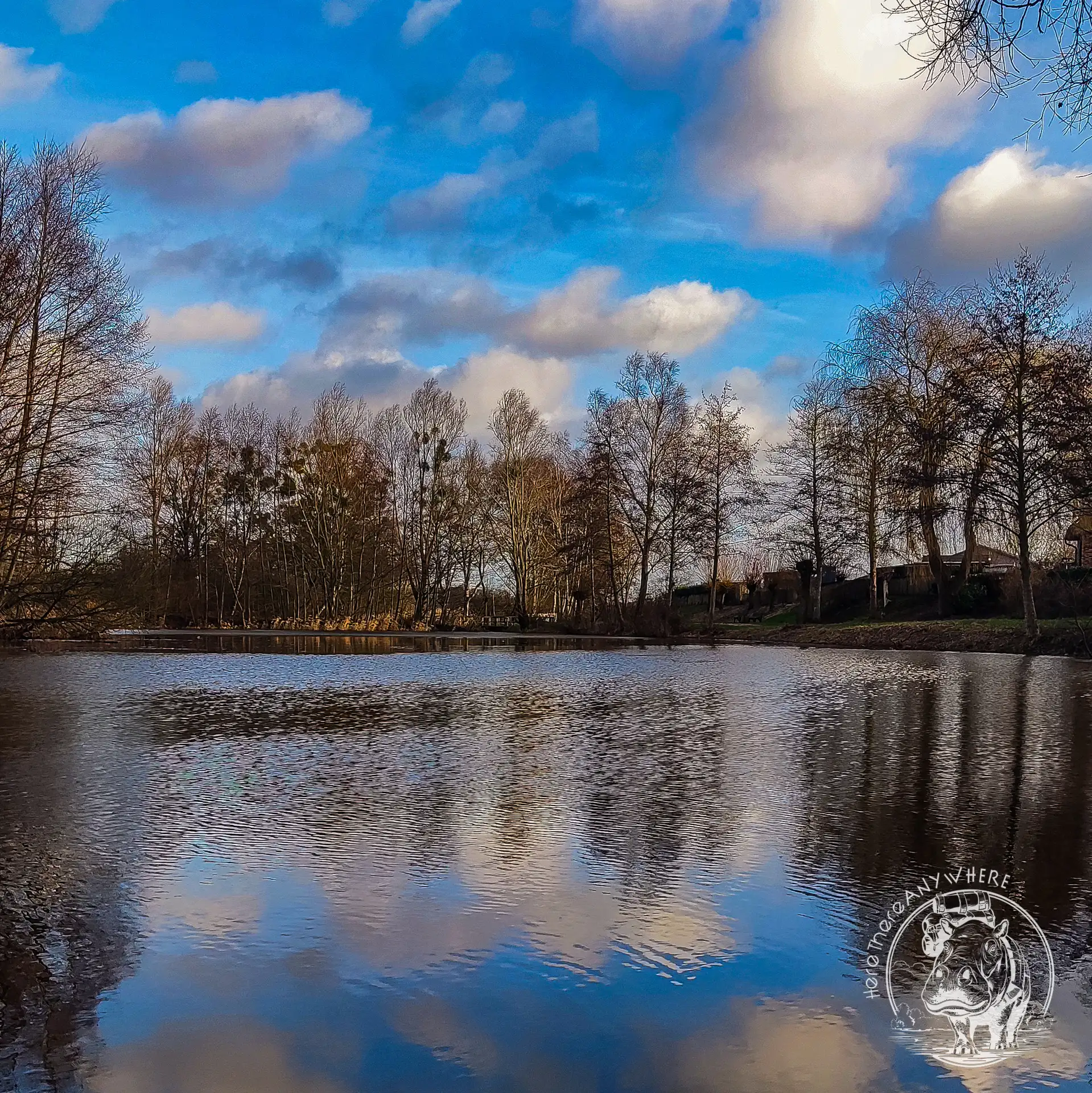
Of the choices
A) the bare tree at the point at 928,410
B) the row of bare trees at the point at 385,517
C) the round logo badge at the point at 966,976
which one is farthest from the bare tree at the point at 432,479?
the round logo badge at the point at 966,976

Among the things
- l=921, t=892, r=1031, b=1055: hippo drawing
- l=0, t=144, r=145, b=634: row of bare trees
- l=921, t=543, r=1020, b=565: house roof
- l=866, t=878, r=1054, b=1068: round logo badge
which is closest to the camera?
l=866, t=878, r=1054, b=1068: round logo badge

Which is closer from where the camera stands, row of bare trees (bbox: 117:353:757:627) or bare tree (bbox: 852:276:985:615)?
bare tree (bbox: 852:276:985:615)

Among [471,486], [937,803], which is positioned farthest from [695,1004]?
[471,486]

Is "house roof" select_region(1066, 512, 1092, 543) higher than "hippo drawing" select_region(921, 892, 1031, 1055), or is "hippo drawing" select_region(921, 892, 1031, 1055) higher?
"house roof" select_region(1066, 512, 1092, 543)

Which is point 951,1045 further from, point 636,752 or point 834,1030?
point 636,752

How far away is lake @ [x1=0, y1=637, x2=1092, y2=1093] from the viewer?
11.9 ft

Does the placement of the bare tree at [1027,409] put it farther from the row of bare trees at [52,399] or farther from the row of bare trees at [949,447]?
the row of bare trees at [52,399]

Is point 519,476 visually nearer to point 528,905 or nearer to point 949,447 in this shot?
point 949,447

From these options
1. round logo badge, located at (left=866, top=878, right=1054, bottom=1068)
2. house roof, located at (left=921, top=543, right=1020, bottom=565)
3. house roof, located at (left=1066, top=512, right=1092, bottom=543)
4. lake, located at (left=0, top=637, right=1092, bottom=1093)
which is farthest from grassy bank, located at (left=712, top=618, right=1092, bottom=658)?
round logo badge, located at (left=866, top=878, right=1054, bottom=1068)

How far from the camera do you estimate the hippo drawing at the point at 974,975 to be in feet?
13.1

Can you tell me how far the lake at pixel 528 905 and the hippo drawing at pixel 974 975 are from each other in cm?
3

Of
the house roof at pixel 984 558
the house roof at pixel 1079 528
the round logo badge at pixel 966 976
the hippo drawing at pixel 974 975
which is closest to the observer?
the round logo badge at pixel 966 976

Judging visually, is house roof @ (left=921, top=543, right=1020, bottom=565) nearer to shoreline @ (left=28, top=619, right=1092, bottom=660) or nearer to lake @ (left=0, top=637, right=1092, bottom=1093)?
shoreline @ (left=28, top=619, right=1092, bottom=660)

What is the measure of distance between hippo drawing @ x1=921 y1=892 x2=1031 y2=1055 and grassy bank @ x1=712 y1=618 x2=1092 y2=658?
21385 mm
